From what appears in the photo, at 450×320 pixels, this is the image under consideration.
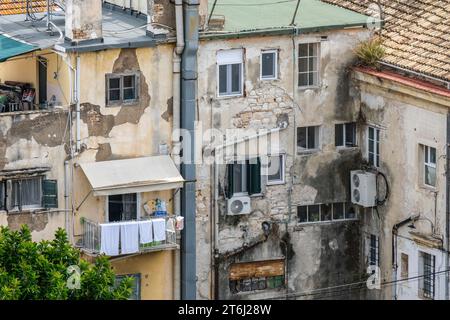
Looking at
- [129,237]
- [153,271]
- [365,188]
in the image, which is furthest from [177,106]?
[365,188]

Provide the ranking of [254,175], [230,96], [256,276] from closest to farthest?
[230,96]
[254,175]
[256,276]

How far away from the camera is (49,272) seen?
5006cm

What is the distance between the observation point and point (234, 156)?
189ft

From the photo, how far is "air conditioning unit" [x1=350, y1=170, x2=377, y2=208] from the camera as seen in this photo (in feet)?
191

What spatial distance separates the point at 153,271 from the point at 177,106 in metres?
4.34

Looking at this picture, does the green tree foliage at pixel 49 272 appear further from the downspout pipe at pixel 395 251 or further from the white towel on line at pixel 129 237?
the downspout pipe at pixel 395 251

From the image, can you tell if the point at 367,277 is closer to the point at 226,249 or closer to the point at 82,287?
the point at 226,249

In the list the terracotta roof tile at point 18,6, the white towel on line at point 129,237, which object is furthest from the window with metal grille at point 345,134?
the terracotta roof tile at point 18,6

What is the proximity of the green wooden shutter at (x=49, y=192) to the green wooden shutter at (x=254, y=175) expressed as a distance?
5.39 meters

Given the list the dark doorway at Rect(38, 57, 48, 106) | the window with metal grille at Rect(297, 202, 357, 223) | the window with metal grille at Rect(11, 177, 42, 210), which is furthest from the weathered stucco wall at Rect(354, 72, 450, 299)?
the window with metal grille at Rect(11, 177, 42, 210)

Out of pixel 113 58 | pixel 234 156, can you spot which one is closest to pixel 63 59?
pixel 113 58

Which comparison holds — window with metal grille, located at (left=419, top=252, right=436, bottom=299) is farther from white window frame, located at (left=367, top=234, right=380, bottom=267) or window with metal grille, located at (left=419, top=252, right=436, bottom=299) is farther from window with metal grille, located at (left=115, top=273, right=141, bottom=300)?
window with metal grille, located at (left=115, top=273, right=141, bottom=300)

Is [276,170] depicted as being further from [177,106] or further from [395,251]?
[395,251]

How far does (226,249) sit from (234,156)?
2474 millimetres
